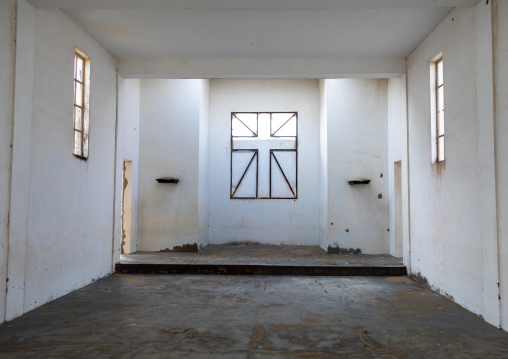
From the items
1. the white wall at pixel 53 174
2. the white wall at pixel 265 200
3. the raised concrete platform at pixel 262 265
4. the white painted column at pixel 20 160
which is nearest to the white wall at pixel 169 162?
the raised concrete platform at pixel 262 265

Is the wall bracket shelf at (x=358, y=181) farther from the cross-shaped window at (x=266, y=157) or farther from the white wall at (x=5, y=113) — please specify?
the white wall at (x=5, y=113)

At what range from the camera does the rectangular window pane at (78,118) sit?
5900mm

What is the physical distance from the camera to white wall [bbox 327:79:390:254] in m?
8.95

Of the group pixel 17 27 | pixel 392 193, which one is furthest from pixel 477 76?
pixel 17 27

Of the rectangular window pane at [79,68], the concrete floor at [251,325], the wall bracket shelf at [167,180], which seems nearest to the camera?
the concrete floor at [251,325]

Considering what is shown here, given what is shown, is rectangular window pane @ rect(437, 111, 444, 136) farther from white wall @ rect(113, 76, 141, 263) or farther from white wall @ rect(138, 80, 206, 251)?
white wall @ rect(113, 76, 141, 263)

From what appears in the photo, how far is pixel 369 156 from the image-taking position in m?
9.12

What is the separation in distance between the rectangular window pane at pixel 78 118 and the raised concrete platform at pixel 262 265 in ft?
8.56

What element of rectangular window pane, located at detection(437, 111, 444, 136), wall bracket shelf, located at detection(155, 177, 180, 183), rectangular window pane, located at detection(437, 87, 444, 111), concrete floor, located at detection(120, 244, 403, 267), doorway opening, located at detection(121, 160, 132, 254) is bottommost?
concrete floor, located at detection(120, 244, 403, 267)

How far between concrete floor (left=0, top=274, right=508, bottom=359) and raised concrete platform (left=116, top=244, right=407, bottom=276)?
0.88 m

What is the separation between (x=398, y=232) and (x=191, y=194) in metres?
4.65

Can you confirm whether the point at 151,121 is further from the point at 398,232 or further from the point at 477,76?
the point at 477,76

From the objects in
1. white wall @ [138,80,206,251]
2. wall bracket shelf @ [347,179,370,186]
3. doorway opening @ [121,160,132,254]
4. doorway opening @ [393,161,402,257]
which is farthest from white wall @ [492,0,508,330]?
doorway opening @ [121,160,132,254]

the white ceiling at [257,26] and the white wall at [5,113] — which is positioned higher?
the white ceiling at [257,26]
